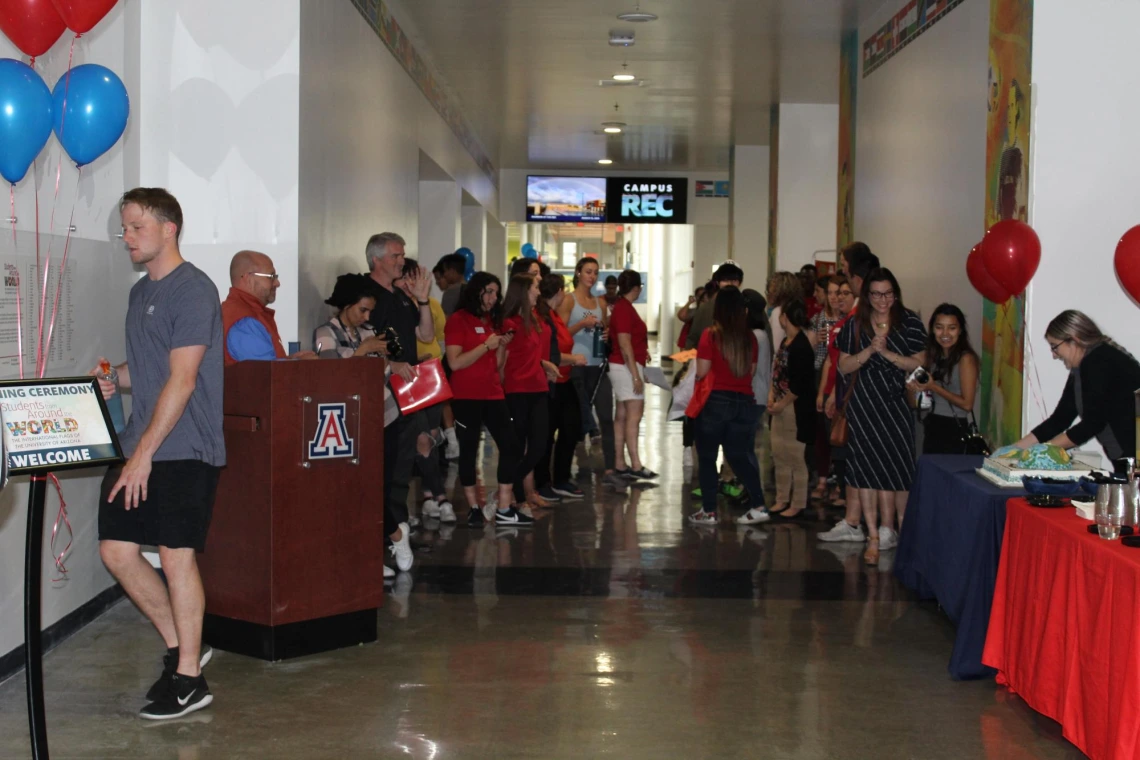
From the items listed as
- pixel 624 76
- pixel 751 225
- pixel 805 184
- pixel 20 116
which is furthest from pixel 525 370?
pixel 751 225

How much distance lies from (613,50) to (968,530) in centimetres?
612

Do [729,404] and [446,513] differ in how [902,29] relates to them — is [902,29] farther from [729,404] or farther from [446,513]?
[446,513]

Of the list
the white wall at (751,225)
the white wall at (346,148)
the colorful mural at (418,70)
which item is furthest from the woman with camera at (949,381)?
the white wall at (751,225)

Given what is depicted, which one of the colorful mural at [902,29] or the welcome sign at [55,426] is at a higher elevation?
the colorful mural at [902,29]

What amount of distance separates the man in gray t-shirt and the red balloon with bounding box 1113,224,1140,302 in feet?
10.8

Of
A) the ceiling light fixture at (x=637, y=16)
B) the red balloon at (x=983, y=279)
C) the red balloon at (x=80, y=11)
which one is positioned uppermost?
the ceiling light fixture at (x=637, y=16)

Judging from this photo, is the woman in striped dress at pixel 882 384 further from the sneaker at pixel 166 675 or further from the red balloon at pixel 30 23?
the red balloon at pixel 30 23

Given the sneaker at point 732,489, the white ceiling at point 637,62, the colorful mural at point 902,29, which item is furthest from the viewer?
the white ceiling at point 637,62

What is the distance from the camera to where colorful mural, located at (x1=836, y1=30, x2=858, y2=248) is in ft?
28.7

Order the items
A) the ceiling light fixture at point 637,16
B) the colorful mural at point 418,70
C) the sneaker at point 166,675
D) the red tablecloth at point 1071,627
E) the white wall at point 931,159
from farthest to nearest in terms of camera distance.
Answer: the ceiling light fixture at point 637,16
the colorful mural at point 418,70
the white wall at point 931,159
the sneaker at point 166,675
the red tablecloth at point 1071,627

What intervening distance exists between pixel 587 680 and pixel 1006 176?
3057 millimetres

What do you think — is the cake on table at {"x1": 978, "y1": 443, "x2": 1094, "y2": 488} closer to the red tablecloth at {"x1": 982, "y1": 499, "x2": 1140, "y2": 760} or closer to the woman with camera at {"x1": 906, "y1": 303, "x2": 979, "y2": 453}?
the red tablecloth at {"x1": 982, "y1": 499, "x2": 1140, "y2": 760}

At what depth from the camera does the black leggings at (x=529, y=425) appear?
22.0ft

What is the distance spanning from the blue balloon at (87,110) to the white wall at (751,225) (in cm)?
1019
